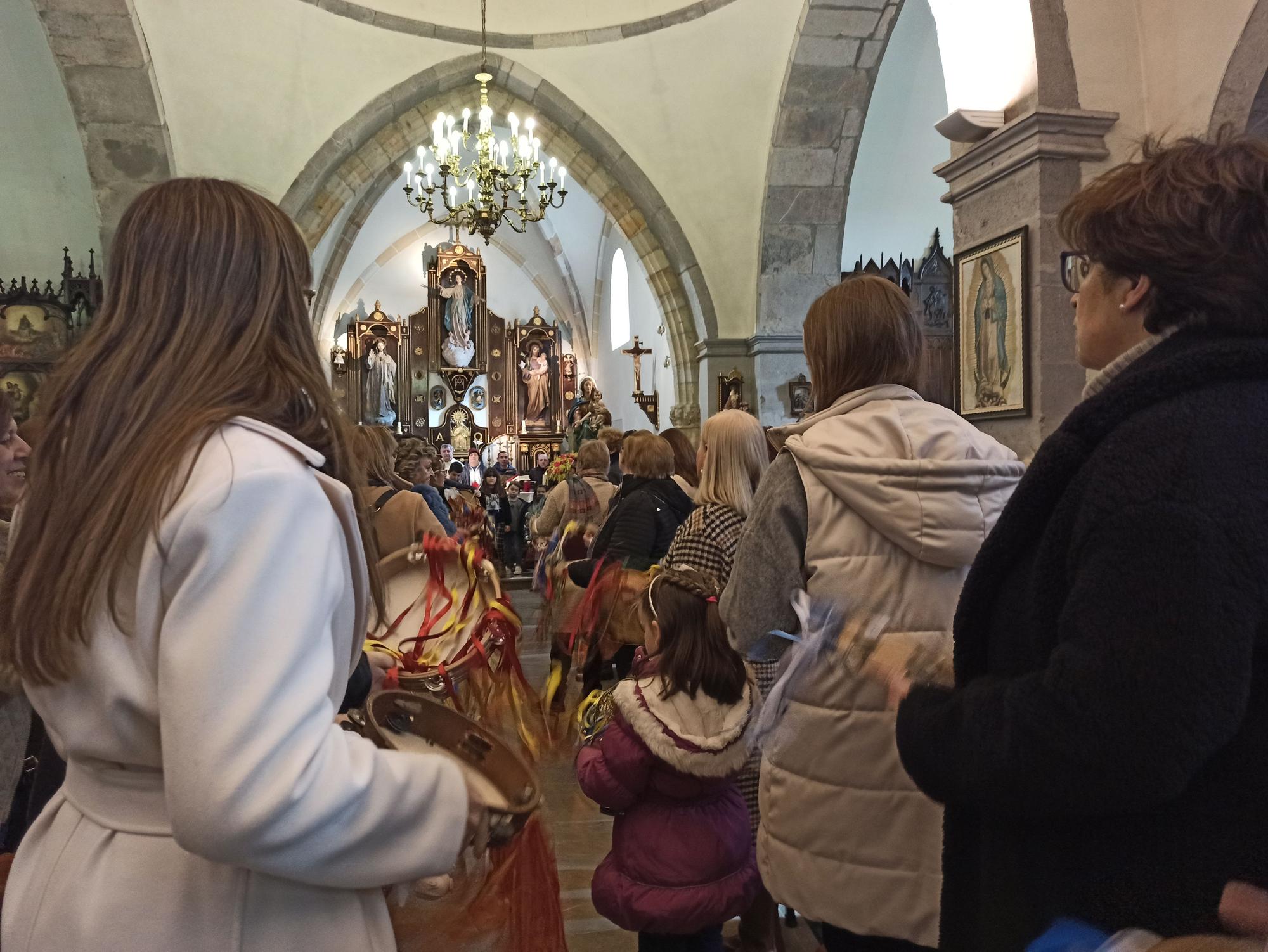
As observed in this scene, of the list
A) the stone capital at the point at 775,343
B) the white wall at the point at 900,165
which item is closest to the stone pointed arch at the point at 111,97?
the stone capital at the point at 775,343

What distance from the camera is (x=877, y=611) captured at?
180 centimetres

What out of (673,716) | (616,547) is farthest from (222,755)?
(616,547)

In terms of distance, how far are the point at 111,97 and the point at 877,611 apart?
8523 millimetres

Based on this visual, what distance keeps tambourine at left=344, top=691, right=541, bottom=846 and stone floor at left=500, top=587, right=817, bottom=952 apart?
971 millimetres

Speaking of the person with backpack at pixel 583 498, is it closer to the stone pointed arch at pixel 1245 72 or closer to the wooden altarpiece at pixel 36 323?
the stone pointed arch at pixel 1245 72

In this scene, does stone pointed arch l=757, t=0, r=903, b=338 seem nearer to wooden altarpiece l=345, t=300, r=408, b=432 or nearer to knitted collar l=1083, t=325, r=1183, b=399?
knitted collar l=1083, t=325, r=1183, b=399

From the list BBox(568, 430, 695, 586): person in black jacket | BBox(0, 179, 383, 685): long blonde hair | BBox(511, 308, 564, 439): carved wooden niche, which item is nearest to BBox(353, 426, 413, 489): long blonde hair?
BBox(568, 430, 695, 586): person in black jacket

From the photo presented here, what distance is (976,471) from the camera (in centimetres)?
177

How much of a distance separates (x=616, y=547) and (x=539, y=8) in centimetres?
823

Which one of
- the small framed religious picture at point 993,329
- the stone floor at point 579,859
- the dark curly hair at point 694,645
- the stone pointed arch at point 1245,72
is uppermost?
the stone pointed arch at point 1245,72

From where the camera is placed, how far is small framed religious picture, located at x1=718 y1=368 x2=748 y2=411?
386 inches

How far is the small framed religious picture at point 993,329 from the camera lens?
391 cm

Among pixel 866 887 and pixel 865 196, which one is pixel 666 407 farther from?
pixel 866 887

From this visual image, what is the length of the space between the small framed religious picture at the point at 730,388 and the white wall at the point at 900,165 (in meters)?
2.46
